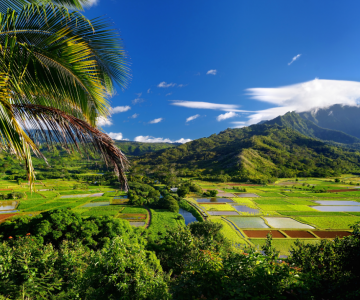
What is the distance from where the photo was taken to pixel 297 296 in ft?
12.1

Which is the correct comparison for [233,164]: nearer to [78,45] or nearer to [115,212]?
[115,212]

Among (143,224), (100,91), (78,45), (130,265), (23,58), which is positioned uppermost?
(78,45)

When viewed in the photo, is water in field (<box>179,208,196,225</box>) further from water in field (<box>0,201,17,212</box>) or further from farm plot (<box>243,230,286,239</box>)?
water in field (<box>0,201,17,212</box>)

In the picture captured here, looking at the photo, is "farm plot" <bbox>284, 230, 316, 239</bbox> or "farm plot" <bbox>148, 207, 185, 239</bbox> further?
"farm plot" <bbox>148, 207, 185, 239</bbox>

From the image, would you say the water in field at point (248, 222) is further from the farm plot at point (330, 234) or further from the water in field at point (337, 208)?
the water in field at point (337, 208)

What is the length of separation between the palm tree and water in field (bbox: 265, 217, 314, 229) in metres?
33.1

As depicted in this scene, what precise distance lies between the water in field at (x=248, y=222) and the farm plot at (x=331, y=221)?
7844 mm

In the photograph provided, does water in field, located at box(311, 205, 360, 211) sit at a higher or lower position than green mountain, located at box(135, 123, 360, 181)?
lower

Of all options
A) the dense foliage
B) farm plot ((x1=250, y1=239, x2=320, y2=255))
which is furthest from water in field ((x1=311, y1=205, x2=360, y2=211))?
the dense foliage

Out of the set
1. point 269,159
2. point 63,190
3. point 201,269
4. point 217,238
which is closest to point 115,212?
point 217,238

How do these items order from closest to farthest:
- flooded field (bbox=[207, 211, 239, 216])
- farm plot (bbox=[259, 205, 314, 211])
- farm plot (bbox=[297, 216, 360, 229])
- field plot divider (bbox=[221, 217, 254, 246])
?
field plot divider (bbox=[221, 217, 254, 246])
farm plot (bbox=[297, 216, 360, 229])
flooded field (bbox=[207, 211, 239, 216])
farm plot (bbox=[259, 205, 314, 211])

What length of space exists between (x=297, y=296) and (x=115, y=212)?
118 feet

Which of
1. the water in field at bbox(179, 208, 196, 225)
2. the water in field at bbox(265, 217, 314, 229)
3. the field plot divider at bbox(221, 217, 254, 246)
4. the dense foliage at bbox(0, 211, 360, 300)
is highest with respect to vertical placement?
the dense foliage at bbox(0, 211, 360, 300)

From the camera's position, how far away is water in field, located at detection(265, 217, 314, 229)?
2894 cm
